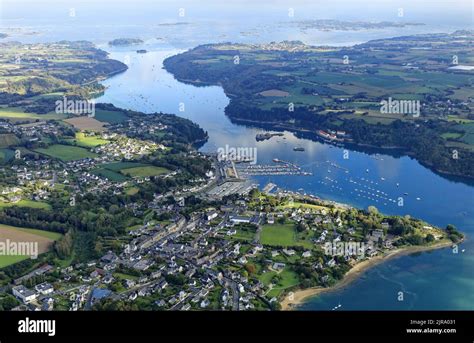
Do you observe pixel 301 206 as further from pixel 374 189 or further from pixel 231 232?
pixel 374 189

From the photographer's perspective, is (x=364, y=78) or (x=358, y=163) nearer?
(x=358, y=163)

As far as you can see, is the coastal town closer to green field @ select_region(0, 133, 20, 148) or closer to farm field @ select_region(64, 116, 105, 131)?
green field @ select_region(0, 133, 20, 148)

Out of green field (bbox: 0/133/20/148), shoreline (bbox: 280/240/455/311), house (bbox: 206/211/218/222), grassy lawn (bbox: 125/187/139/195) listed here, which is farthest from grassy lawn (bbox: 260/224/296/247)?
green field (bbox: 0/133/20/148)

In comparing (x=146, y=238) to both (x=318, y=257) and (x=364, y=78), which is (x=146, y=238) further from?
(x=364, y=78)

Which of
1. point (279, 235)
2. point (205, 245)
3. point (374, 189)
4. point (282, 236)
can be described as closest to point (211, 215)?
point (205, 245)

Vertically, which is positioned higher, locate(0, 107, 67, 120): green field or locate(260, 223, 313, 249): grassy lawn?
locate(0, 107, 67, 120): green field

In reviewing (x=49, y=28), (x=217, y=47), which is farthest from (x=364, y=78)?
(x=49, y=28)
